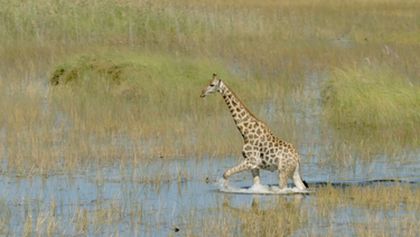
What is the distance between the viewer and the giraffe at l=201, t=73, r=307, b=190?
44.2 ft

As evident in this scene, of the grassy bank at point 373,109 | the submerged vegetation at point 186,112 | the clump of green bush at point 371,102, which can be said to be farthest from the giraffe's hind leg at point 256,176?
the clump of green bush at point 371,102

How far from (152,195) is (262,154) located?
139cm

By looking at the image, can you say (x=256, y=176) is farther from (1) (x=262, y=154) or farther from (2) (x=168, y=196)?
(2) (x=168, y=196)

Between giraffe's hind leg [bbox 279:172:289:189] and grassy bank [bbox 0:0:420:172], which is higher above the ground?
grassy bank [bbox 0:0:420:172]

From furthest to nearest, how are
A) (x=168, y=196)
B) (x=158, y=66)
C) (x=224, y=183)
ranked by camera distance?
(x=158, y=66) → (x=224, y=183) → (x=168, y=196)

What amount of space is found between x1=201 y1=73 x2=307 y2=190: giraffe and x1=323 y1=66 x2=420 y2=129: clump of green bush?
4.63 metres

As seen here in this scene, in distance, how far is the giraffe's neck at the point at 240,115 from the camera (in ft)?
46.7

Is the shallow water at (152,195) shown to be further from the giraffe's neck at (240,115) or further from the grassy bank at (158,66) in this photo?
the grassy bank at (158,66)

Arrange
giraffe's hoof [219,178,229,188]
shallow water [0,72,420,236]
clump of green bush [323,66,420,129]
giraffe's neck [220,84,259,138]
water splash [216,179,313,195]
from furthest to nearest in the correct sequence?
clump of green bush [323,66,420,129] < giraffe's neck [220,84,259,138] < giraffe's hoof [219,178,229,188] < water splash [216,179,313,195] < shallow water [0,72,420,236]

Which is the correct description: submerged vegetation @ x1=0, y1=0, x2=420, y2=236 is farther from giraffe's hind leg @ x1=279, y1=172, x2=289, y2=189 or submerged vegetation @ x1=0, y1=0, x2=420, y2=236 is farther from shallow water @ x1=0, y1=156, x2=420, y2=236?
giraffe's hind leg @ x1=279, y1=172, x2=289, y2=189

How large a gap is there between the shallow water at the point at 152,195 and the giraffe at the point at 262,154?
11.4 inches

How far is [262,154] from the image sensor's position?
13789 millimetres

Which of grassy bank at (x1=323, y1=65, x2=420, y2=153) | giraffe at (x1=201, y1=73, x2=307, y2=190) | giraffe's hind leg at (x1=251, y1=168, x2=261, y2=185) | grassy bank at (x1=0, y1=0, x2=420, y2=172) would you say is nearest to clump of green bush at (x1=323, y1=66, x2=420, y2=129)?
grassy bank at (x1=323, y1=65, x2=420, y2=153)

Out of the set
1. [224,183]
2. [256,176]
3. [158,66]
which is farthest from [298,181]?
[158,66]
